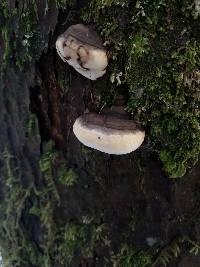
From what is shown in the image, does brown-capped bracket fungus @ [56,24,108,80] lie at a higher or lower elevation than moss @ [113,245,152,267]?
Answer: higher

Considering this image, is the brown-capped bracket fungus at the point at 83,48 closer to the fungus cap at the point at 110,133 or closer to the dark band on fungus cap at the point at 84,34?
the dark band on fungus cap at the point at 84,34

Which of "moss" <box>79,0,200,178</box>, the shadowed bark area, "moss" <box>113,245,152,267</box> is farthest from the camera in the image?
"moss" <box>113,245,152,267</box>

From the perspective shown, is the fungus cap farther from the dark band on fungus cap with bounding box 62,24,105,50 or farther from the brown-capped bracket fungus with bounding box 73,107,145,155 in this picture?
the dark band on fungus cap with bounding box 62,24,105,50

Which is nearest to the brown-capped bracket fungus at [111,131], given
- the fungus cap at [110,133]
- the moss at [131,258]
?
the fungus cap at [110,133]

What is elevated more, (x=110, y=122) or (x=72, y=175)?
(x=110, y=122)

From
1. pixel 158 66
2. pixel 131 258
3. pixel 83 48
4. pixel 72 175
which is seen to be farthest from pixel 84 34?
pixel 131 258

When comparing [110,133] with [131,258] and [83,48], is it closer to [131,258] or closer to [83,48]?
[83,48]

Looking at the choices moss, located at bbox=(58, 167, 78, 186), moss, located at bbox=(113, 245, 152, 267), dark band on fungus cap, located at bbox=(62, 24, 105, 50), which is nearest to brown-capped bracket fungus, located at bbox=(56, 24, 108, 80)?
dark band on fungus cap, located at bbox=(62, 24, 105, 50)
